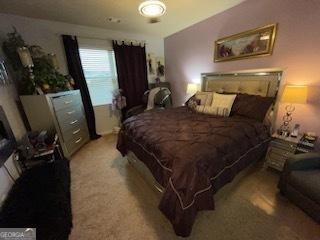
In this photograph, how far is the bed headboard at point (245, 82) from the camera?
213 cm

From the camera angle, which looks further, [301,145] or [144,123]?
[144,123]

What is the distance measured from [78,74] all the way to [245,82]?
3.18 m

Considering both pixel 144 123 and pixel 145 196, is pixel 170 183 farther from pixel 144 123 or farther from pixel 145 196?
pixel 144 123

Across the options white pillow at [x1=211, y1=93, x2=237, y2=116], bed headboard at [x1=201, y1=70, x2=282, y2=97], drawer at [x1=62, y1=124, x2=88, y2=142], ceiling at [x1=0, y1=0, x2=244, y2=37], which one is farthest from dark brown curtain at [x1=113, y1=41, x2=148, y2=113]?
white pillow at [x1=211, y1=93, x2=237, y2=116]

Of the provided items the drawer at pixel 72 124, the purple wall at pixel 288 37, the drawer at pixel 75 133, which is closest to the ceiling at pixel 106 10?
the purple wall at pixel 288 37

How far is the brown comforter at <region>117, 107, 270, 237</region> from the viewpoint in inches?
44.5

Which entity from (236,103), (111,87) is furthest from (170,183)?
(111,87)

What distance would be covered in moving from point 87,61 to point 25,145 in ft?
6.55

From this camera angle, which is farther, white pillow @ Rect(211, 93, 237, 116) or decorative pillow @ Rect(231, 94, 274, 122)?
white pillow @ Rect(211, 93, 237, 116)

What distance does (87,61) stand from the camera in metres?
3.23

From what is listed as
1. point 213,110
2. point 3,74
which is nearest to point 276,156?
point 213,110

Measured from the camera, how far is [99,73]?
11.3 feet

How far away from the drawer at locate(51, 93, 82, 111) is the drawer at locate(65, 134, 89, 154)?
634 mm

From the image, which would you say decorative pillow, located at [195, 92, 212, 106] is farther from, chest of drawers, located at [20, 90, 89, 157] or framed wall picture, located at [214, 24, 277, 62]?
chest of drawers, located at [20, 90, 89, 157]
